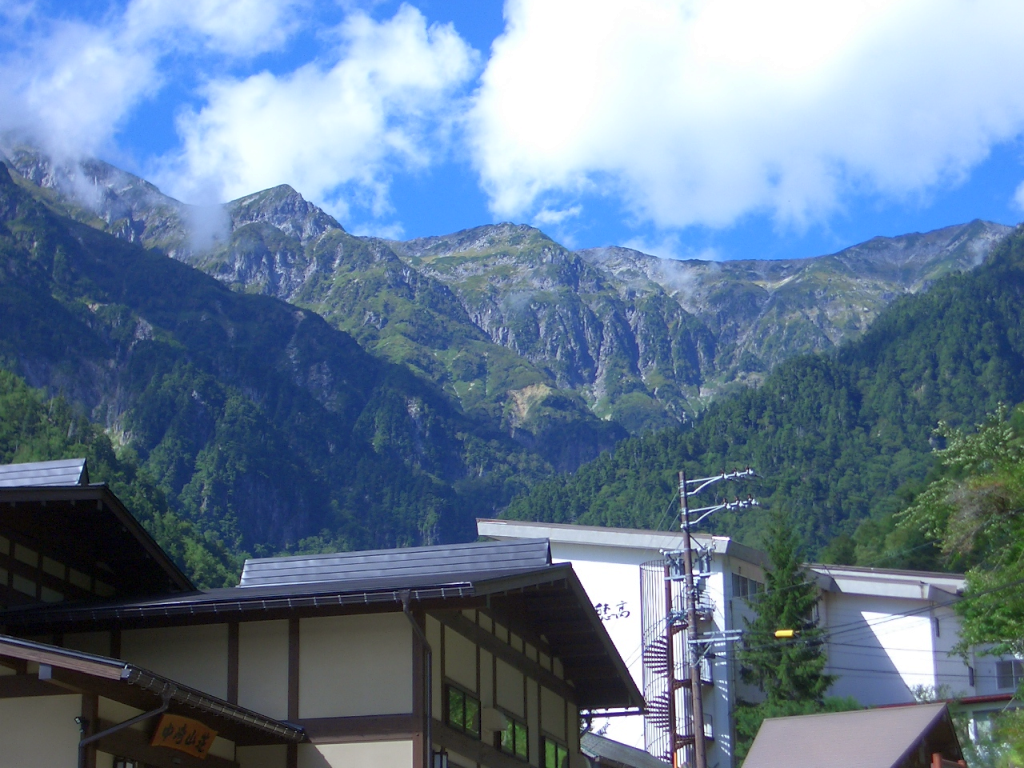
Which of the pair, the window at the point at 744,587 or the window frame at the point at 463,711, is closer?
the window frame at the point at 463,711

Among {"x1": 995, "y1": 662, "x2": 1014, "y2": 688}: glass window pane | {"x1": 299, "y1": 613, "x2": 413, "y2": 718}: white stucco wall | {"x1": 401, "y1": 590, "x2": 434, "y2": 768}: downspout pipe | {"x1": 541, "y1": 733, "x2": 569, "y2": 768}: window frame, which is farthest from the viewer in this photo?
{"x1": 995, "y1": 662, "x2": 1014, "y2": 688}: glass window pane

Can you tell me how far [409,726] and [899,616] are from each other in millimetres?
36963

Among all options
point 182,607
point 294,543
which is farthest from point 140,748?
point 294,543

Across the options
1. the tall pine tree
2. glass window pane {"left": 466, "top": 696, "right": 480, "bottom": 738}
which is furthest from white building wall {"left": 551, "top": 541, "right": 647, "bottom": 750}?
glass window pane {"left": 466, "top": 696, "right": 480, "bottom": 738}

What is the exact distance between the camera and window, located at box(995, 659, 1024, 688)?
1827 inches

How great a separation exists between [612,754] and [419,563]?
11.5 meters

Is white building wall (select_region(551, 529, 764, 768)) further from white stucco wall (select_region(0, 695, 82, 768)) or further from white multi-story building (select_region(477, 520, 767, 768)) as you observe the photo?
white stucco wall (select_region(0, 695, 82, 768))

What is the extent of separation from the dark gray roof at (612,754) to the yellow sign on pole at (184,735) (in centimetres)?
1126

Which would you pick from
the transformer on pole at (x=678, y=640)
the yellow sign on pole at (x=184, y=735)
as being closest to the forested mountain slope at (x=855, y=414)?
the transformer on pole at (x=678, y=640)

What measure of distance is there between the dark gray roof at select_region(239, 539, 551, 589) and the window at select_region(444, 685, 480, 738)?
4.78ft

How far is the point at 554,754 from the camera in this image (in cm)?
1983

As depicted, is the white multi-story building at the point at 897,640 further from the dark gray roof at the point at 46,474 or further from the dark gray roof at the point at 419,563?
the dark gray roof at the point at 46,474

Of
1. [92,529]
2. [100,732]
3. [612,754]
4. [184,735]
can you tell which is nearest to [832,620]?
[612,754]

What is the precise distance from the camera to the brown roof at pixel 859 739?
24828mm
